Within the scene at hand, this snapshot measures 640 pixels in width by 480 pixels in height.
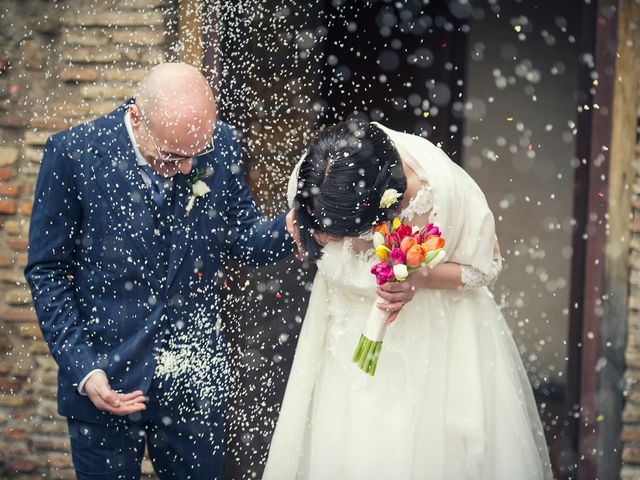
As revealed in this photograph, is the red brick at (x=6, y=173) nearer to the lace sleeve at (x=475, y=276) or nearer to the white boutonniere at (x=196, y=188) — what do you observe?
the white boutonniere at (x=196, y=188)

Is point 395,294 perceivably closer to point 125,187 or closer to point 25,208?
point 125,187

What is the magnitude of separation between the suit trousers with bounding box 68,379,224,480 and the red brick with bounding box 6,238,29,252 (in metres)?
1.37

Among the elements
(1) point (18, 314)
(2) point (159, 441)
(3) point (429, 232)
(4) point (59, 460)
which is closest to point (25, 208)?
(1) point (18, 314)

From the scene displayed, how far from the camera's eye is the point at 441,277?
3410 millimetres

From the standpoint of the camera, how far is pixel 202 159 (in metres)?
3.43

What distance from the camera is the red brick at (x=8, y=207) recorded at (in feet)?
14.7

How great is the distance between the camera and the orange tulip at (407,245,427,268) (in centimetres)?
308

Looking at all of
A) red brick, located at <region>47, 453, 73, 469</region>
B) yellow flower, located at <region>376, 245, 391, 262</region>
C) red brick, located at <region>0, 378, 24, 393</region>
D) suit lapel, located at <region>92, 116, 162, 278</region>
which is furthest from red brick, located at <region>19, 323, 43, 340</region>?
yellow flower, located at <region>376, 245, 391, 262</region>

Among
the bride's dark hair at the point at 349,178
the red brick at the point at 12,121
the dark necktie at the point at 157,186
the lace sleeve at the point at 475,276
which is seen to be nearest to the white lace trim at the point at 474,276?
the lace sleeve at the point at 475,276

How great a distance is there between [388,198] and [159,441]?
133 cm

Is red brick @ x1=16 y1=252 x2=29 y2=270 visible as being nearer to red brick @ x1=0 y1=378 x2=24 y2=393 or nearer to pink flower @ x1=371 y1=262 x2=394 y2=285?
red brick @ x1=0 y1=378 x2=24 y2=393

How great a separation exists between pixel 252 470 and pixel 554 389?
2.82 m

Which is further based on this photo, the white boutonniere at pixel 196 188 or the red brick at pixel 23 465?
the red brick at pixel 23 465

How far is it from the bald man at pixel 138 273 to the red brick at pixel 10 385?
4.19 ft
